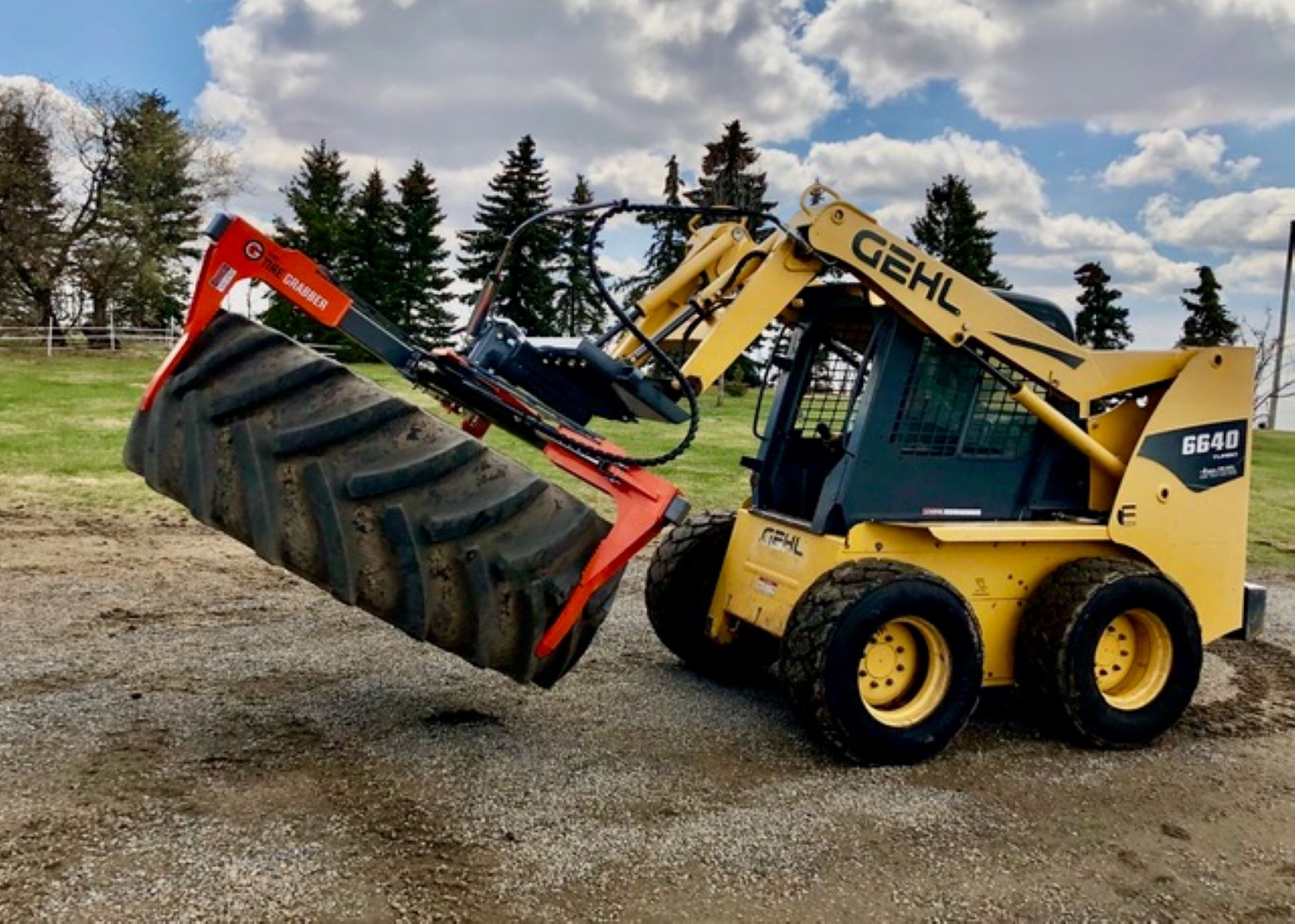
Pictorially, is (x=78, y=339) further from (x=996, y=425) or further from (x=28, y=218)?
(x=996, y=425)

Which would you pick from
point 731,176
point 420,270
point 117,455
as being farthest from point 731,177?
point 117,455

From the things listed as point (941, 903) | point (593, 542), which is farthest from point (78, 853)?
point (941, 903)

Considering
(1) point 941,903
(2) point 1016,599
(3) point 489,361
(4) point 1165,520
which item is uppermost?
(3) point 489,361

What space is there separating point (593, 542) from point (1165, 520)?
10.9 ft

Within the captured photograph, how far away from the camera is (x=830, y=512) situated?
571 cm

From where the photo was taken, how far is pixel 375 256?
157 ft

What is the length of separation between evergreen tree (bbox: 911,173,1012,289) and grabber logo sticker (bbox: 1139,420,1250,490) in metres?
39.6

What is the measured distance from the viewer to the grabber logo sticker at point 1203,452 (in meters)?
6.24

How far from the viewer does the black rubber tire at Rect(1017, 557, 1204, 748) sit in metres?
5.69

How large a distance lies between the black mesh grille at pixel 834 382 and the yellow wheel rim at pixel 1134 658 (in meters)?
1.75

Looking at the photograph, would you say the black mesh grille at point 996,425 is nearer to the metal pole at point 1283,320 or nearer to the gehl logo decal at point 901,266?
the gehl logo decal at point 901,266

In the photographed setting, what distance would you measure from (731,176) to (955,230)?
10.1 m

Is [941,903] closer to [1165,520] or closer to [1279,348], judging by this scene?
[1165,520]

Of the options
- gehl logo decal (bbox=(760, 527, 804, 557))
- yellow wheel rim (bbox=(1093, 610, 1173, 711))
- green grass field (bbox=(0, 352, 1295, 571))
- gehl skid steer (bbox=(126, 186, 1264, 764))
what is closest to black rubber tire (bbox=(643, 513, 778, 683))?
gehl skid steer (bbox=(126, 186, 1264, 764))
